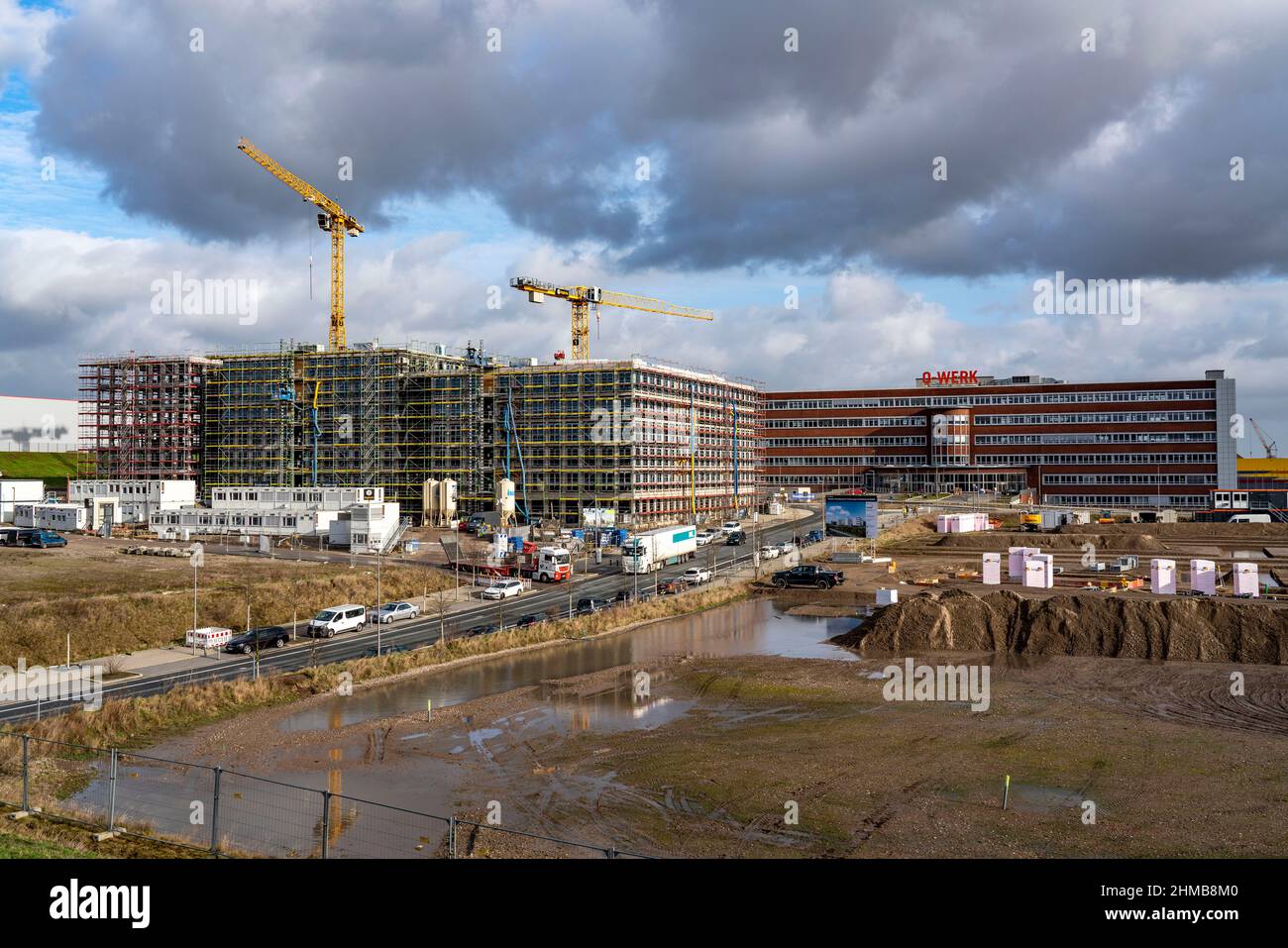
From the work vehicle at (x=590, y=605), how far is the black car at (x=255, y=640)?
1753cm

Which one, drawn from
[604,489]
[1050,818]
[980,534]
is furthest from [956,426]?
[1050,818]

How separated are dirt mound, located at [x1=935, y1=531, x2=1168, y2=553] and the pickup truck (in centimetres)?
2803

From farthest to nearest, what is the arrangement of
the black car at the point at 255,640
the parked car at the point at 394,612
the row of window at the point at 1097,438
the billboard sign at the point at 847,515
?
1. the row of window at the point at 1097,438
2. the billboard sign at the point at 847,515
3. the parked car at the point at 394,612
4. the black car at the point at 255,640

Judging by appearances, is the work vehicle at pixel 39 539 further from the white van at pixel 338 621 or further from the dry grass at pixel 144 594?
the white van at pixel 338 621

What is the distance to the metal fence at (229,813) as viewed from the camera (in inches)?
843

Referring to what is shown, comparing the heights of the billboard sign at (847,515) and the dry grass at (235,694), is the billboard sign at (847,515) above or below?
above

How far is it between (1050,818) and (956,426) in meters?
121

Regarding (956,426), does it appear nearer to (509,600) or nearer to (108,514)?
(509,600)

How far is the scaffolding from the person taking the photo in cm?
12812

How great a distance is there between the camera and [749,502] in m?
139

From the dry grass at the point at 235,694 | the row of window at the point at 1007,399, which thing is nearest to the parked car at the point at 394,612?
the dry grass at the point at 235,694

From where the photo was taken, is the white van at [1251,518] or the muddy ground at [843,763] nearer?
the muddy ground at [843,763]
